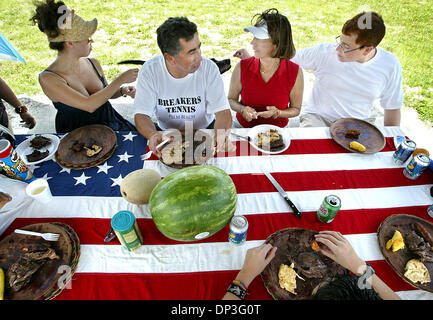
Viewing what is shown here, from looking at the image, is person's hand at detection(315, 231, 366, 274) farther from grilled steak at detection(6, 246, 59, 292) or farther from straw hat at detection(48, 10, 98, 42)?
straw hat at detection(48, 10, 98, 42)

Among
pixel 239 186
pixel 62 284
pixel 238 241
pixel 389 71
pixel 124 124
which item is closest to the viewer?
pixel 62 284

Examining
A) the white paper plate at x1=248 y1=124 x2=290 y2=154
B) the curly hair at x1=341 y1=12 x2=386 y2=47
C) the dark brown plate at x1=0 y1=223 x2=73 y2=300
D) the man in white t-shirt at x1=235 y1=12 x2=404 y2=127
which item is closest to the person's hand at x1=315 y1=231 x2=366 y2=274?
the white paper plate at x1=248 y1=124 x2=290 y2=154

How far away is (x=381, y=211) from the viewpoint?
1742 mm

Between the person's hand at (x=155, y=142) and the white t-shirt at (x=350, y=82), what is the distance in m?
2.08

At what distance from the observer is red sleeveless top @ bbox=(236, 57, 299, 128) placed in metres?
2.68

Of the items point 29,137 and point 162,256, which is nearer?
point 162,256

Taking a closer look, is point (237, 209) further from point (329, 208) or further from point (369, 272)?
point (369, 272)

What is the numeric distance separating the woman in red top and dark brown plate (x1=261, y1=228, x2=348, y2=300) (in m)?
1.42

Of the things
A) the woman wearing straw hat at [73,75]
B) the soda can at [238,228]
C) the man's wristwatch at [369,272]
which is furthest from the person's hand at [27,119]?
the man's wristwatch at [369,272]

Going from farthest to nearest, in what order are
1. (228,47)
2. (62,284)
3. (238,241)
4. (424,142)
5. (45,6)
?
(228,47) < (424,142) < (45,6) < (238,241) < (62,284)

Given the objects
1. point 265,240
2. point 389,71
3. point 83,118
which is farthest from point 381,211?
point 83,118

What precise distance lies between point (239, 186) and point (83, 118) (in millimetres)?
1993

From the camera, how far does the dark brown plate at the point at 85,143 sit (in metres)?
2.02

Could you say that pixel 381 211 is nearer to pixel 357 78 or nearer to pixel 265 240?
pixel 265 240
